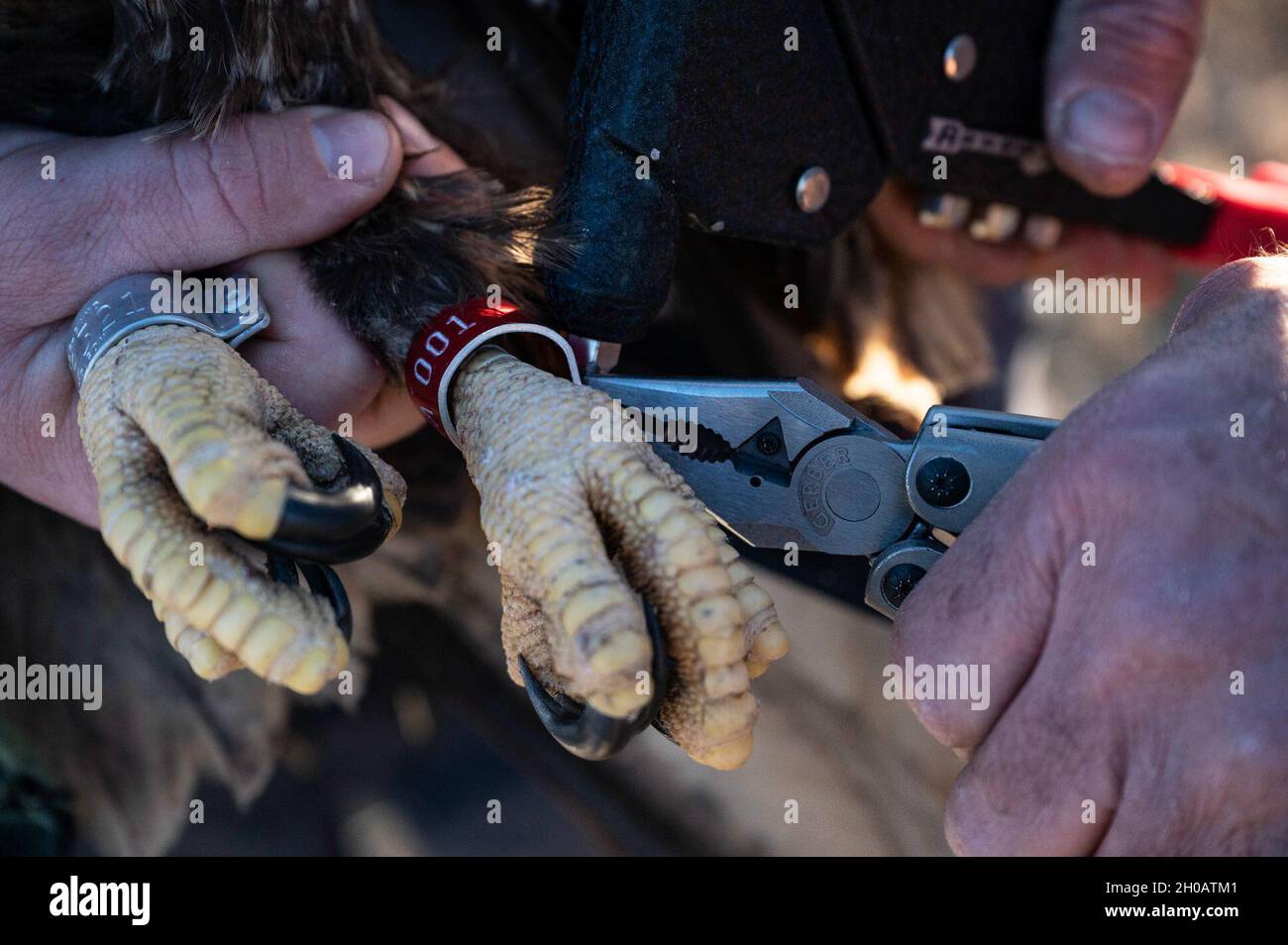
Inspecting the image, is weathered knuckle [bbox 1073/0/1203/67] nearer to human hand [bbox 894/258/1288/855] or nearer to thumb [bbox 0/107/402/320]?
human hand [bbox 894/258/1288/855]

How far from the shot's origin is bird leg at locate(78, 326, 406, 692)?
1.46ft

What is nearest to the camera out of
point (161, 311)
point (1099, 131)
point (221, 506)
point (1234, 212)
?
point (221, 506)

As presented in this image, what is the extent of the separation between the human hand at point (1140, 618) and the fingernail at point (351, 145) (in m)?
0.40

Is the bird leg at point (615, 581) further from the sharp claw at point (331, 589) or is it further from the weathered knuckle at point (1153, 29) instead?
Result: the weathered knuckle at point (1153, 29)

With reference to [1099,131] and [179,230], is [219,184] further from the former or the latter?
[1099,131]

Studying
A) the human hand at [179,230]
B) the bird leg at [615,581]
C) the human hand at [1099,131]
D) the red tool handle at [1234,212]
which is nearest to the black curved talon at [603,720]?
the bird leg at [615,581]

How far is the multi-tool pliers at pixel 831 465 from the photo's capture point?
→ 56 cm

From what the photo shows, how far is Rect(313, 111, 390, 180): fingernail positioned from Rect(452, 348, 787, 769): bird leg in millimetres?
195

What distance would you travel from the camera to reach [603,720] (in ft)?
1.51

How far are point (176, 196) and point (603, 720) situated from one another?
1.26 feet

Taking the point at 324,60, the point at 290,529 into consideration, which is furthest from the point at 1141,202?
the point at 290,529

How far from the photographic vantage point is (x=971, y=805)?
1.75 feet

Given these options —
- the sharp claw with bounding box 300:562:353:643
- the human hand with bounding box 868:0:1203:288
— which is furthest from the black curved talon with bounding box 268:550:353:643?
the human hand with bounding box 868:0:1203:288

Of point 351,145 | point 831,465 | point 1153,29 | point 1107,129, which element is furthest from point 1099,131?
point 351,145
